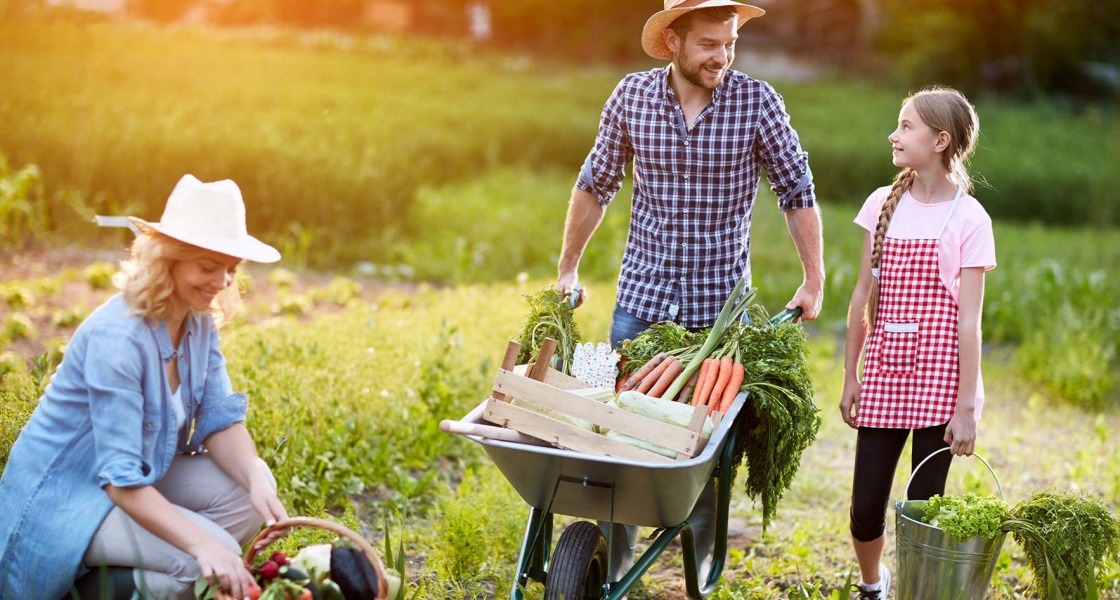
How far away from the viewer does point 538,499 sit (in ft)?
10.5

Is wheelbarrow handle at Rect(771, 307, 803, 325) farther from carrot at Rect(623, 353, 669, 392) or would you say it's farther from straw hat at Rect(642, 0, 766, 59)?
straw hat at Rect(642, 0, 766, 59)

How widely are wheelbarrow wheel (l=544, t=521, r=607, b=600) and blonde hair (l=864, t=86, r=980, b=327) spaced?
115cm

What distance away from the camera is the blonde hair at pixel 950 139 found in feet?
11.3

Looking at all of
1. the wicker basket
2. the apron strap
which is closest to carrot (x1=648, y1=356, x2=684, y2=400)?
the apron strap

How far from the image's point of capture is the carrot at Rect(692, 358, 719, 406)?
332 cm

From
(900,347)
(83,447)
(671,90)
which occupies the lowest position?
(83,447)

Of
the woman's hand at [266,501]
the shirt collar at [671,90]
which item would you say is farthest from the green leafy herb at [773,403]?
the woman's hand at [266,501]

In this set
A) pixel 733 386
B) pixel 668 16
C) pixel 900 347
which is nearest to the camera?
pixel 733 386

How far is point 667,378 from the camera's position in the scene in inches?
134

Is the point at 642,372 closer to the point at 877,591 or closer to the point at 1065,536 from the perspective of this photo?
the point at 877,591

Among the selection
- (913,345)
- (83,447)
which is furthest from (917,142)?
(83,447)

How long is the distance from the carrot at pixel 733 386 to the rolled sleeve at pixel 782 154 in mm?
746

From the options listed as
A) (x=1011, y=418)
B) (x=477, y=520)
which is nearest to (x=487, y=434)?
(x=477, y=520)

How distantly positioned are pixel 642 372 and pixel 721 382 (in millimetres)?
248
